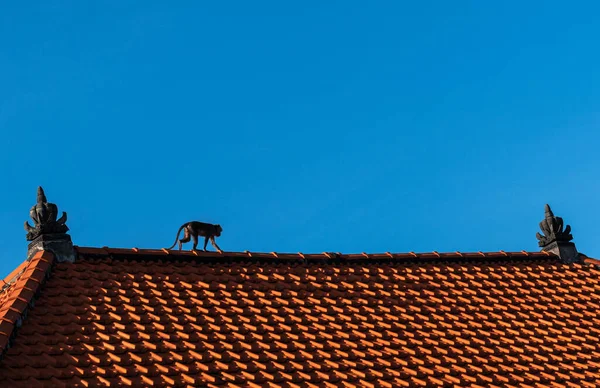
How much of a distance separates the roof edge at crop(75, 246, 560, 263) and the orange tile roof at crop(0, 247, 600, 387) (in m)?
0.03

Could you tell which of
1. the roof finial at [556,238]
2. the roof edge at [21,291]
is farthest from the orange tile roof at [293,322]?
the roof finial at [556,238]

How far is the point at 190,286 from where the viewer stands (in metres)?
17.9

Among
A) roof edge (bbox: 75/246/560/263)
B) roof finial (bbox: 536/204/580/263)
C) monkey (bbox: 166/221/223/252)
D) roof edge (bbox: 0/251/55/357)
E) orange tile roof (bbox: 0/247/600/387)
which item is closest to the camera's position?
roof edge (bbox: 0/251/55/357)

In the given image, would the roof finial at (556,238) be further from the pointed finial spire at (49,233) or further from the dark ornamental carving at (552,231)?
the pointed finial spire at (49,233)

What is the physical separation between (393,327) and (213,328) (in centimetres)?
312

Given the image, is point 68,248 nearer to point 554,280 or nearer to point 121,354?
point 121,354

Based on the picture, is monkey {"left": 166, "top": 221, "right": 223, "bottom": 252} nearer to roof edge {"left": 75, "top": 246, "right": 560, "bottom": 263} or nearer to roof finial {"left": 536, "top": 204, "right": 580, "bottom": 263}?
roof edge {"left": 75, "top": 246, "right": 560, "bottom": 263}

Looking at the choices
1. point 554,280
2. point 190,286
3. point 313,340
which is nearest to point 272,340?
point 313,340

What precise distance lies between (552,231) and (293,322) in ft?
24.2

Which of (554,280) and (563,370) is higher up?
(554,280)

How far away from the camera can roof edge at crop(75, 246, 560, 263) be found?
59.7 ft

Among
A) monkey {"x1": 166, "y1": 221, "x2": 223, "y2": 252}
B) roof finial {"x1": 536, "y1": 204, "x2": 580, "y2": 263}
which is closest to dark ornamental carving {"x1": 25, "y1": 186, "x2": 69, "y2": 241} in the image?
monkey {"x1": 166, "y1": 221, "x2": 223, "y2": 252}

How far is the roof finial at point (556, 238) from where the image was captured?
2241 cm

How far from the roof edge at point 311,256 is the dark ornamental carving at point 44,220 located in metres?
0.46
